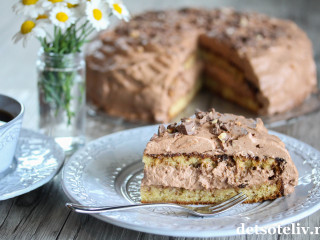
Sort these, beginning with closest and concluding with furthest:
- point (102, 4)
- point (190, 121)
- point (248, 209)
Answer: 1. point (248, 209)
2. point (190, 121)
3. point (102, 4)

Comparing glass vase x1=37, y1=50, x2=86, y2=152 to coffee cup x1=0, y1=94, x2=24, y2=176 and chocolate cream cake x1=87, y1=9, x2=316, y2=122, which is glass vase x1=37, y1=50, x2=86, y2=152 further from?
chocolate cream cake x1=87, y1=9, x2=316, y2=122

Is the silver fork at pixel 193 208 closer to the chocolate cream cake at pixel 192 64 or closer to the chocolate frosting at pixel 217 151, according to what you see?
the chocolate frosting at pixel 217 151

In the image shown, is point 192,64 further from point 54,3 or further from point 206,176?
point 206,176

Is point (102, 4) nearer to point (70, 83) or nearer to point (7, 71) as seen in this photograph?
point (70, 83)

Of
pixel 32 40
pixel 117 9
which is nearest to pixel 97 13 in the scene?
pixel 117 9

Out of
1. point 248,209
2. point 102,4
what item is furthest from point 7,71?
point 248,209

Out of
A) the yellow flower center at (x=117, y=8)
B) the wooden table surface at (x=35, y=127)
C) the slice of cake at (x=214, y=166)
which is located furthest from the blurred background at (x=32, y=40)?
the slice of cake at (x=214, y=166)
